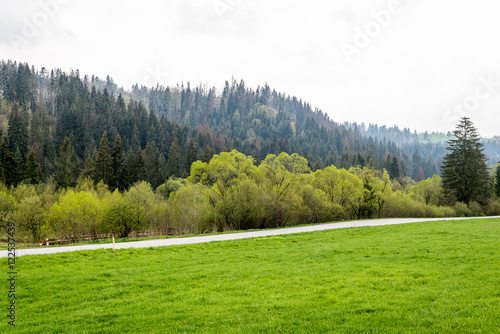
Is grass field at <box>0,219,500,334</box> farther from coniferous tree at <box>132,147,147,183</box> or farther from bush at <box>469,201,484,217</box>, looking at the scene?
coniferous tree at <box>132,147,147,183</box>

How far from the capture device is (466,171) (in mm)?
62156

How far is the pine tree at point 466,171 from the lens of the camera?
61125 mm

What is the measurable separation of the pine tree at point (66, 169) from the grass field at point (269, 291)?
63000 millimetres

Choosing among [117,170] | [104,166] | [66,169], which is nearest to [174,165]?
[117,170]

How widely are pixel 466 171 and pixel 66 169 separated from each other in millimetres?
95954

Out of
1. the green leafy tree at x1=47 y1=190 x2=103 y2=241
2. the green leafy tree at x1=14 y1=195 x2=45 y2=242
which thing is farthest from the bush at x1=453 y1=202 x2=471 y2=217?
the green leafy tree at x1=14 y1=195 x2=45 y2=242

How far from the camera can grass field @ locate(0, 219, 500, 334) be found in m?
7.51

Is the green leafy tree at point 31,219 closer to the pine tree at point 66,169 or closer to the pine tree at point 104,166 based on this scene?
the pine tree at point 66,169

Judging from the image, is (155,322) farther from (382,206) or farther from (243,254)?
(382,206)

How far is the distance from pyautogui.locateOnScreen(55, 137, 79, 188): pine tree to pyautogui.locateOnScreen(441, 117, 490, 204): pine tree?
8296 cm

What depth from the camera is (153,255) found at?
17641mm

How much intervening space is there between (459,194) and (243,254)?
203 ft


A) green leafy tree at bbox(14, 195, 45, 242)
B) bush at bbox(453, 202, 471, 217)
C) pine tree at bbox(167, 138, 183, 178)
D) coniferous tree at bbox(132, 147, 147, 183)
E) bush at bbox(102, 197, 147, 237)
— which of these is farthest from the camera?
pine tree at bbox(167, 138, 183, 178)

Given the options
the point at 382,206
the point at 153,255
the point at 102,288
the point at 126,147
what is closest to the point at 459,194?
the point at 382,206
